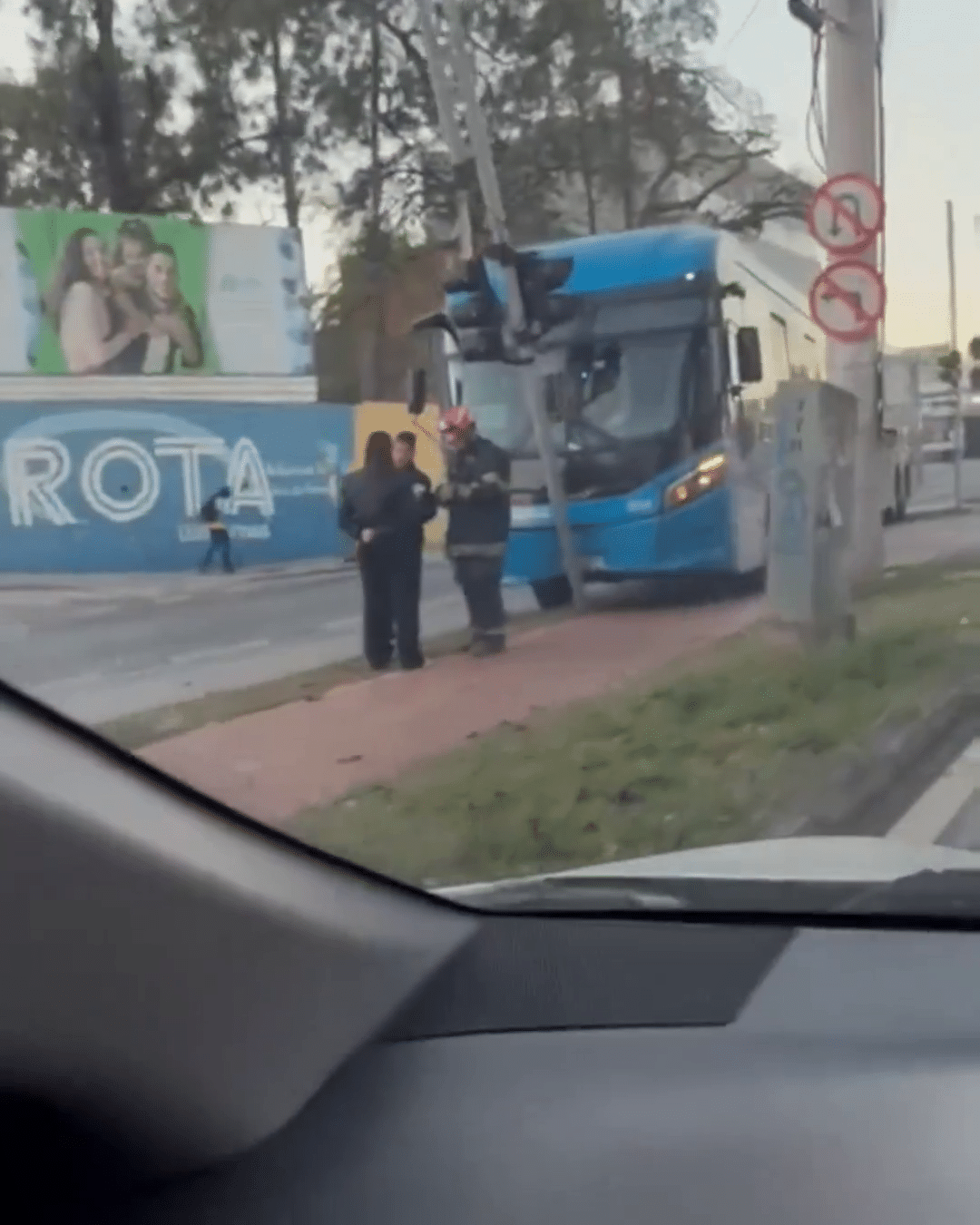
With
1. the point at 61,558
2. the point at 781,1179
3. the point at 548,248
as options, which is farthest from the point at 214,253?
the point at 781,1179

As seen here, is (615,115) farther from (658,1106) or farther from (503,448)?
(658,1106)

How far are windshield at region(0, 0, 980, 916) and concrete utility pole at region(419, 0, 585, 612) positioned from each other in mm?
26

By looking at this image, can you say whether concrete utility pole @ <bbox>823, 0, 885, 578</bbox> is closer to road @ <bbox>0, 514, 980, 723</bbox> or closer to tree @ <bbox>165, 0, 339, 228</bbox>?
road @ <bbox>0, 514, 980, 723</bbox>

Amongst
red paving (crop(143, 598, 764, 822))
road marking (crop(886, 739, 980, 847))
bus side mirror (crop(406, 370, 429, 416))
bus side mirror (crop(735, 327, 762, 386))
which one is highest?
bus side mirror (crop(735, 327, 762, 386))

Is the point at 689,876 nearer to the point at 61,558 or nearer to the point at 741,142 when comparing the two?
the point at 61,558

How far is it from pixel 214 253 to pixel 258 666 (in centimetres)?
79

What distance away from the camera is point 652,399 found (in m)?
3.72

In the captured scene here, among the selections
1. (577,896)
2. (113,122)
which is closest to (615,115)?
(113,122)

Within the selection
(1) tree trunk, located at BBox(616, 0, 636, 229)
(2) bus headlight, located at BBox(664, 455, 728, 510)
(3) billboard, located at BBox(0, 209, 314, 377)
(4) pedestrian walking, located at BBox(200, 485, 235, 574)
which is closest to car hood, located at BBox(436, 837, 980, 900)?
(4) pedestrian walking, located at BBox(200, 485, 235, 574)

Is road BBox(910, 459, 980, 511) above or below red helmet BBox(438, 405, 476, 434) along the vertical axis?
below

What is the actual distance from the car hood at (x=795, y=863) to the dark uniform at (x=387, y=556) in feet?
2.57

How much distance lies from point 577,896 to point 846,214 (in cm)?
204

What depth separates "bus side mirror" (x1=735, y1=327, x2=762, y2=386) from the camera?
383cm

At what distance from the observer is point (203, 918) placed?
1.92 metres
